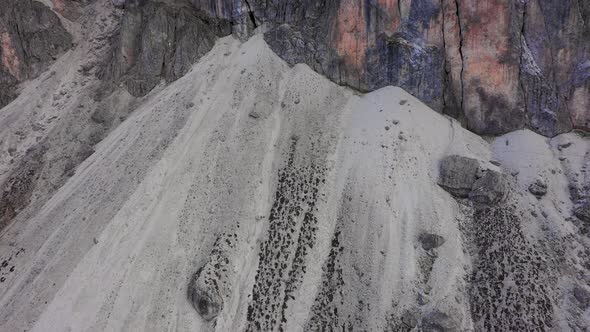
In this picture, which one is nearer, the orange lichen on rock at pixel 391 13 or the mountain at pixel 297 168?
the mountain at pixel 297 168

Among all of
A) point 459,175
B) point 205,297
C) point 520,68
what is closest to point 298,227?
point 205,297

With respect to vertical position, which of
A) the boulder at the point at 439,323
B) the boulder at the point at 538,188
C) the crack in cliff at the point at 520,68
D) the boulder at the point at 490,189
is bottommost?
the boulder at the point at 439,323

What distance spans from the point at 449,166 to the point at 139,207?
59.2ft

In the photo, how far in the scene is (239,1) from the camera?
29703 millimetres

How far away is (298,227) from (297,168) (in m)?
3.79

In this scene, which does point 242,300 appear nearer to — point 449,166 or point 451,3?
point 449,166

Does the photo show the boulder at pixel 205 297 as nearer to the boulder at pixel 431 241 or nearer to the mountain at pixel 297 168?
the mountain at pixel 297 168

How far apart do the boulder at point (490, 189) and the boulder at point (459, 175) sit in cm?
43

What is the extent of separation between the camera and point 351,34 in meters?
27.6

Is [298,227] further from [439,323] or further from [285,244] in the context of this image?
[439,323]

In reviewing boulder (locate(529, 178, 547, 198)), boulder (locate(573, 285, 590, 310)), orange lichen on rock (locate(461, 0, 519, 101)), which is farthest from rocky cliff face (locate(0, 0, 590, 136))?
boulder (locate(573, 285, 590, 310))

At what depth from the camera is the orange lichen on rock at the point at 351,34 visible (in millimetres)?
27359

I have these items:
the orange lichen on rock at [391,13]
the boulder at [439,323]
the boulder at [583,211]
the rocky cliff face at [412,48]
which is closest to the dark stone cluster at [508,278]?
the boulder at [439,323]

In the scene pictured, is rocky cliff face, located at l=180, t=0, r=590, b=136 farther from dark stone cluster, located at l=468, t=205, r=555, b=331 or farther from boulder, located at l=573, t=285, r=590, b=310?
boulder, located at l=573, t=285, r=590, b=310
